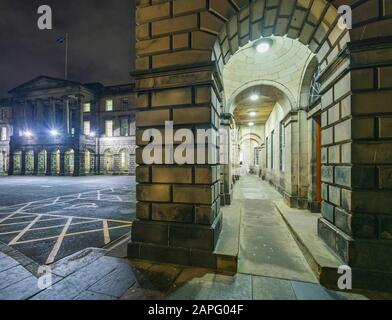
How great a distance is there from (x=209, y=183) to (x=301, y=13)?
399 cm

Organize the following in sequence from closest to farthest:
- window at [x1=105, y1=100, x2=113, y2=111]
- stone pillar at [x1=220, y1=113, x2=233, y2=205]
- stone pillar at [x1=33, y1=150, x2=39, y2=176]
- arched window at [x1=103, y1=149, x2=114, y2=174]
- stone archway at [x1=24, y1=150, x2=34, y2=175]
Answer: stone pillar at [x1=220, y1=113, x2=233, y2=205] → stone pillar at [x1=33, y1=150, x2=39, y2=176] → stone archway at [x1=24, y1=150, x2=34, y2=175] → arched window at [x1=103, y1=149, x2=114, y2=174] → window at [x1=105, y1=100, x2=113, y2=111]

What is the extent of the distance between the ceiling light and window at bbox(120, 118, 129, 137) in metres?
30.5

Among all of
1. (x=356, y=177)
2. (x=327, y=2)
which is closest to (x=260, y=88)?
(x=327, y=2)

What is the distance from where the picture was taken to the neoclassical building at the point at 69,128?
3300cm

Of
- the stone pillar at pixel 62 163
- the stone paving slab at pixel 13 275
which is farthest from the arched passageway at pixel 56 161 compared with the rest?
the stone paving slab at pixel 13 275

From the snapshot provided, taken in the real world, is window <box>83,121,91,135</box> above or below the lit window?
below

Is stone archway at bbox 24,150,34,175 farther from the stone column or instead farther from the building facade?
the stone column

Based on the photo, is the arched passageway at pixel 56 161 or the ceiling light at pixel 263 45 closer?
the ceiling light at pixel 263 45

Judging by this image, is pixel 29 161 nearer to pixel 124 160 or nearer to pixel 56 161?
pixel 56 161

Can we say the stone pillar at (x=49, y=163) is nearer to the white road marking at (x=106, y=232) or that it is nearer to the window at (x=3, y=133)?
the window at (x=3, y=133)

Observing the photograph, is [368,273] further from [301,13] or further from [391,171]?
[301,13]

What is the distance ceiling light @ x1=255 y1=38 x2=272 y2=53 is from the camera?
24.6ft

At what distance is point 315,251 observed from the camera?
12.1ft

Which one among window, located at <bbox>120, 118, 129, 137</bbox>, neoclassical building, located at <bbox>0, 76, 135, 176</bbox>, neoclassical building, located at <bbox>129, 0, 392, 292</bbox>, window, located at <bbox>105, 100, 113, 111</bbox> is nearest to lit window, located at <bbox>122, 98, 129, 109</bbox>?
neoclassical building, located at <bbox>0, 76, 135, 176</bbox>
